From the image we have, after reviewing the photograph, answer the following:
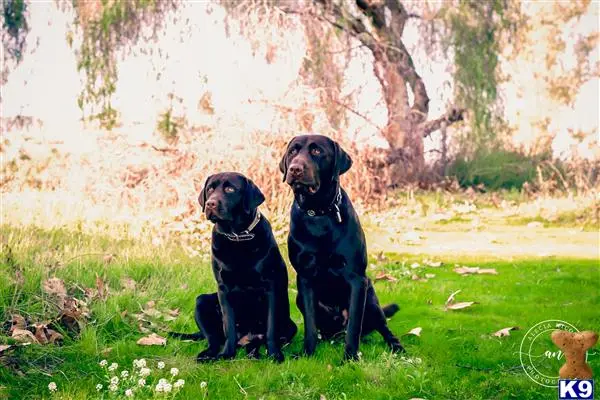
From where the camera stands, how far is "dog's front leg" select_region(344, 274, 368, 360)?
4082 mm

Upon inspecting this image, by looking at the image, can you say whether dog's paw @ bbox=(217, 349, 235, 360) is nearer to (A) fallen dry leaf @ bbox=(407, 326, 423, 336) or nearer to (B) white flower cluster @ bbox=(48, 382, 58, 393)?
(B) white flower cluster @ bbox=(48, 382, 58, 393)

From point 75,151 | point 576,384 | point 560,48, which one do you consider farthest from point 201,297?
point 560,48

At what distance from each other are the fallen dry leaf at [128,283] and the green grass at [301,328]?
0.28 feet

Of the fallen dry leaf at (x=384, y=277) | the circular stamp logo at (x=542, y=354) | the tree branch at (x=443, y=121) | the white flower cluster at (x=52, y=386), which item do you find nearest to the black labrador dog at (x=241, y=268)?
the white flower cluster at (x=52, y=386)

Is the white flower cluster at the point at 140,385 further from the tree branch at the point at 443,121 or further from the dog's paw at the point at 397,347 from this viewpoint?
the tree branch at the point at 443,121

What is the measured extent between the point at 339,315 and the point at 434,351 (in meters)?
0.62

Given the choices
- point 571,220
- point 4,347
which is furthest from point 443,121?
point 4,347

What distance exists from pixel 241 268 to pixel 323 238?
0.51 meters

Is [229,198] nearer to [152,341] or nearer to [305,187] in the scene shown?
[305,187]

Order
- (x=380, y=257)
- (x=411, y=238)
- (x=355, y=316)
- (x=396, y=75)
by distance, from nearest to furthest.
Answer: (x=355, y=316) → (x=380, y=257) → (x=411, y=238) → (x=396, y=75)

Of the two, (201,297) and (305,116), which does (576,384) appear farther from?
(305,116)

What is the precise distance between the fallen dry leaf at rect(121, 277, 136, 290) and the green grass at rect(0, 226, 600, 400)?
85 millimetres

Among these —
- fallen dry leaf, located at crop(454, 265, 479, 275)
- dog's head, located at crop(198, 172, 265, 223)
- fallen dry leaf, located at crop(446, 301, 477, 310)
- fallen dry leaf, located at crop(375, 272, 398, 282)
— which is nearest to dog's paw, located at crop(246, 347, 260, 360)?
dog's head, located at crop(198, 172, 265, 223)

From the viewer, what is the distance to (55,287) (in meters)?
4.93
